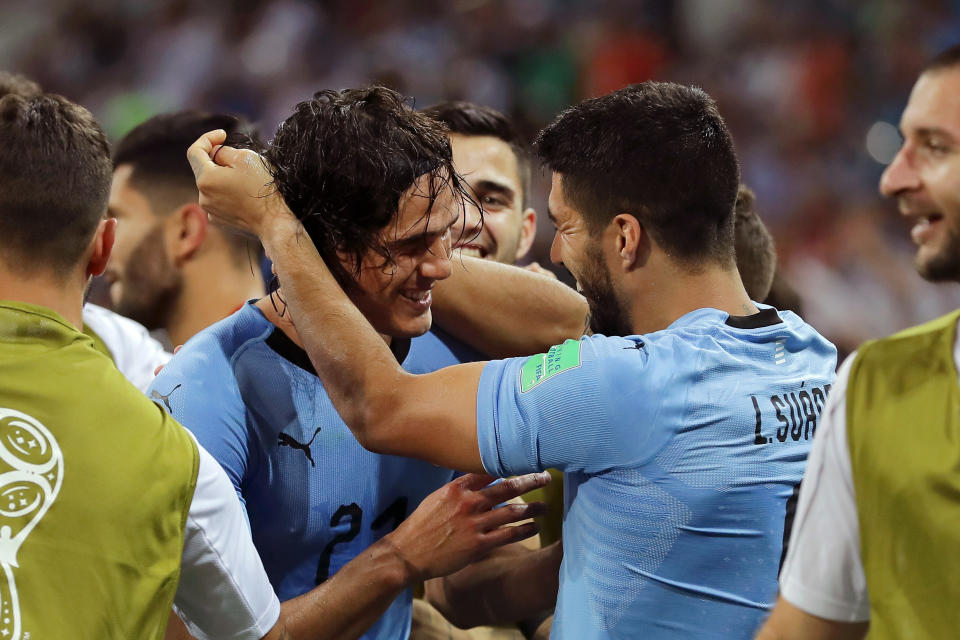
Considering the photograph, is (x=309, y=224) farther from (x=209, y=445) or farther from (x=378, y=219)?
(x=209, y=445)

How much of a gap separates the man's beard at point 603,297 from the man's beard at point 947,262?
2.61 ft

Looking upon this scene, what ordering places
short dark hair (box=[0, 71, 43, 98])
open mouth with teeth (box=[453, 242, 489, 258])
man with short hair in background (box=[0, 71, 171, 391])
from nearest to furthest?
open mouth with teeth (box=[453, 242, 489, 258])
man with short hair in background (box=[0, 71, 171, 391])
short dark hair (box=[0, 71, 43, 98])

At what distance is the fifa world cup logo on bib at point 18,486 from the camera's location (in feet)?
5.15

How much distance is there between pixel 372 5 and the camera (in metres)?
7.33

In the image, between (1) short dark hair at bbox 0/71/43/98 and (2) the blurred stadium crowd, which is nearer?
(1) short dark hair at bbox 0/71/43/98

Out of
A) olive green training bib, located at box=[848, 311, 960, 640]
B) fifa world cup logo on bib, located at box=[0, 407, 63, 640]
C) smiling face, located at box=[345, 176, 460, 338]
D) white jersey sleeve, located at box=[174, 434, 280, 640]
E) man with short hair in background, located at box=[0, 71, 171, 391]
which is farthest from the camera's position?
man with short hair in background, located at box=[0, 71, 171, 391]

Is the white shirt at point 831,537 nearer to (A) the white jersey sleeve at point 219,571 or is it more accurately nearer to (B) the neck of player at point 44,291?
(A) the white jersey sleeve at point 219,571

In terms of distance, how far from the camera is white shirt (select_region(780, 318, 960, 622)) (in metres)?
1.42

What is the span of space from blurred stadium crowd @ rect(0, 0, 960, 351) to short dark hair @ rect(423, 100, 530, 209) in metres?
2.37

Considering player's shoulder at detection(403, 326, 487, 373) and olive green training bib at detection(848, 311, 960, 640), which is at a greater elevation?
olive green training bib at detection(848, 311, 960, 640)

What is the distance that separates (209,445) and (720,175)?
3.86ft

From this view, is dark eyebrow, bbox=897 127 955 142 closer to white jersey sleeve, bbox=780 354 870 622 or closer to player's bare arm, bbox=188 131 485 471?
white jersey sleeve, bbox=780 354 870 622

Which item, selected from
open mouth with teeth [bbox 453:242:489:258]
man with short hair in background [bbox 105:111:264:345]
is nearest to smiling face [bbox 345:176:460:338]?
open mouth with teeth [bbox 453:242:489:258]

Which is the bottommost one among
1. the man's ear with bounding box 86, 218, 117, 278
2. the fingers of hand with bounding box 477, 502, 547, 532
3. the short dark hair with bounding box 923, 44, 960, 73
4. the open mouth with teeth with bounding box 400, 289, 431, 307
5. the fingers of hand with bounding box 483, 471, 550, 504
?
the fingers of hand with bounding box 477, 502, 547, 532
